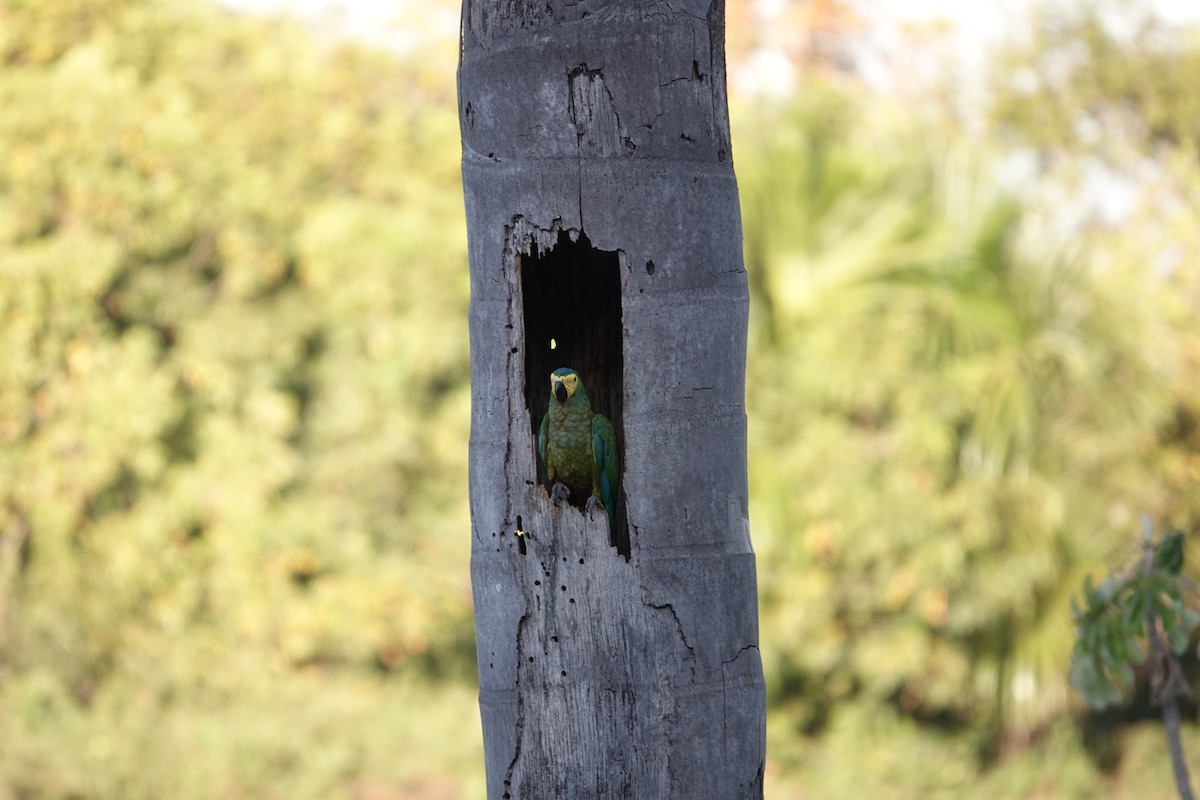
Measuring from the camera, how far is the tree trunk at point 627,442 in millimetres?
2566

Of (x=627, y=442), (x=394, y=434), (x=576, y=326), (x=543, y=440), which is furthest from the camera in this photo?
(x=394, y=434)

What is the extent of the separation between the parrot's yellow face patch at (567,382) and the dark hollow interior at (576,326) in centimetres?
3

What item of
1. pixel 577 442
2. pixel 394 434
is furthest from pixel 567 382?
pixel 394 434

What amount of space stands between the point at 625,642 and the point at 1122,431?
6.92 metres

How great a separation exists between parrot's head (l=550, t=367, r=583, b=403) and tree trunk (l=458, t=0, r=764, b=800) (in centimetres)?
24

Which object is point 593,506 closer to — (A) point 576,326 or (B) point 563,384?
(B) point 563,384

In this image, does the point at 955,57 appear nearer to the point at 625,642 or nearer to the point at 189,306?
the point at 189,306

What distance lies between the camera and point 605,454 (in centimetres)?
298

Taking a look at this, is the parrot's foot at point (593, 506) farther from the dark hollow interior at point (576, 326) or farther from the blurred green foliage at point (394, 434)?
the blurred green foliage at point (394, 434)

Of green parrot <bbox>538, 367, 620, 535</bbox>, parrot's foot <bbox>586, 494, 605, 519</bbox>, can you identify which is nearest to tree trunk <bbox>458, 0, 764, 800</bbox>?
parrot's foot <bbox>586, 494, 605, 519</bbox>

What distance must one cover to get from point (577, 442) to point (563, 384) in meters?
0.14

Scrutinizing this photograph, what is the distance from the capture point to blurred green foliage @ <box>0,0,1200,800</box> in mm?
8453

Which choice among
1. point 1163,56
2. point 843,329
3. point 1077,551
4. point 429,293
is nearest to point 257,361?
point 429,293

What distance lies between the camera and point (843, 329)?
8430 millimetres
